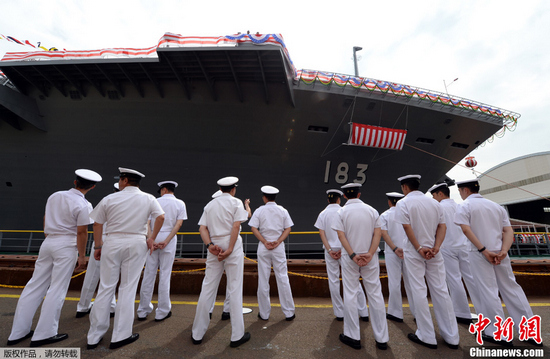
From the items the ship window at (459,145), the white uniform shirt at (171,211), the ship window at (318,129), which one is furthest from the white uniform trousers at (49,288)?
the ship window at (459,145)

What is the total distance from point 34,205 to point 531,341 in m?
14.5

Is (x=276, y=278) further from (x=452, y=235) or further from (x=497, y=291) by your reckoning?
(x=452, y=235)

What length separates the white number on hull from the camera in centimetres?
1023

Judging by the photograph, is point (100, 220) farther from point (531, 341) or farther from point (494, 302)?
point (531, 341)

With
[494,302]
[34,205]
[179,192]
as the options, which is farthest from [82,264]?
[34,205]

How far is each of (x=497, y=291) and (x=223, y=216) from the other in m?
3.26

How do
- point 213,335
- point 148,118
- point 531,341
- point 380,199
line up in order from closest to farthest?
point 531,341 → point 213,335 → point 148,118 → point 380,199

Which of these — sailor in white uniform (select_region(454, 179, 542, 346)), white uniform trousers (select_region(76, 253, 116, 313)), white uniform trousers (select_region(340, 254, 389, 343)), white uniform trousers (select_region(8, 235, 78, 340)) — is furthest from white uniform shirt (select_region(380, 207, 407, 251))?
white uniform trousers (select_region(76, 253, 116, 313))

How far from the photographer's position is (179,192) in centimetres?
982

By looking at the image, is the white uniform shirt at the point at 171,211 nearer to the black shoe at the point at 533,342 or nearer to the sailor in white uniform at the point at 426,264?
the sailor in white uniform at the point at 426,264

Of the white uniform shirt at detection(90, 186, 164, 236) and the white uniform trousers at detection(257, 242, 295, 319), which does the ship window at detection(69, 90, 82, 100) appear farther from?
the white uniform trousers at detection(257, 242, 295, 319)

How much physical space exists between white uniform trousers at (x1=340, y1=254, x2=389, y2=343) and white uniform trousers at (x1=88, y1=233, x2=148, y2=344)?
2.33 m

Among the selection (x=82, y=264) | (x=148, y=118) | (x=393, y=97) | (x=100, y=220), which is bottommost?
(x=82, y=264)

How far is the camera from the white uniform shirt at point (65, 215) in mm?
2852
